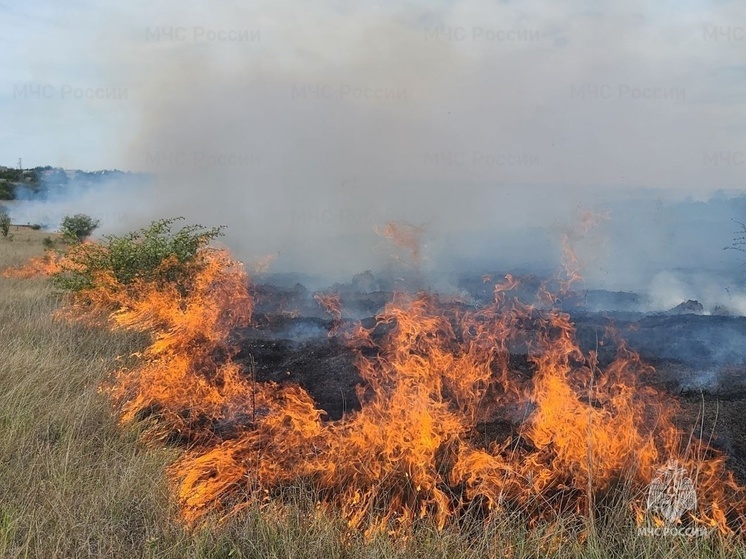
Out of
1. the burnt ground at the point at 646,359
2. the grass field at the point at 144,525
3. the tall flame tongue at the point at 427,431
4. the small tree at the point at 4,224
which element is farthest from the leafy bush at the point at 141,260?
the small tree at the point at 4,224

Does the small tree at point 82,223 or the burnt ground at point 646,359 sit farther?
the small tree at point 82,223

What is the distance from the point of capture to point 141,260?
9.30 m

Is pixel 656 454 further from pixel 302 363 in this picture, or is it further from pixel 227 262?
pixel 227 262

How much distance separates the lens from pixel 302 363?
630 cm

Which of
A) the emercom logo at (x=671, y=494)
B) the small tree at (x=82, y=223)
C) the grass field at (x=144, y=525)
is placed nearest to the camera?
the grass field at (x=144, y=525)

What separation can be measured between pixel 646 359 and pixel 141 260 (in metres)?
7.29

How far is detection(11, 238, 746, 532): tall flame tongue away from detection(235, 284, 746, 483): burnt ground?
177 mm

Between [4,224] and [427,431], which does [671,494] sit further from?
[4,224]

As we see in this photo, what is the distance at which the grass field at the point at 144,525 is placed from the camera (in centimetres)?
306

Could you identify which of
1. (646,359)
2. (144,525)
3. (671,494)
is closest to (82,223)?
(646,359)

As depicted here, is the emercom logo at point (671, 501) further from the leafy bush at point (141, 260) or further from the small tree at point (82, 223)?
the small tree at point (82, 223)

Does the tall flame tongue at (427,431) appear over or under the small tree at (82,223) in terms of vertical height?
under

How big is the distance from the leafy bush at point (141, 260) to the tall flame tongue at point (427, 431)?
2.71 metres

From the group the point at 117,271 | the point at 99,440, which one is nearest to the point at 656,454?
the point at 99,440
